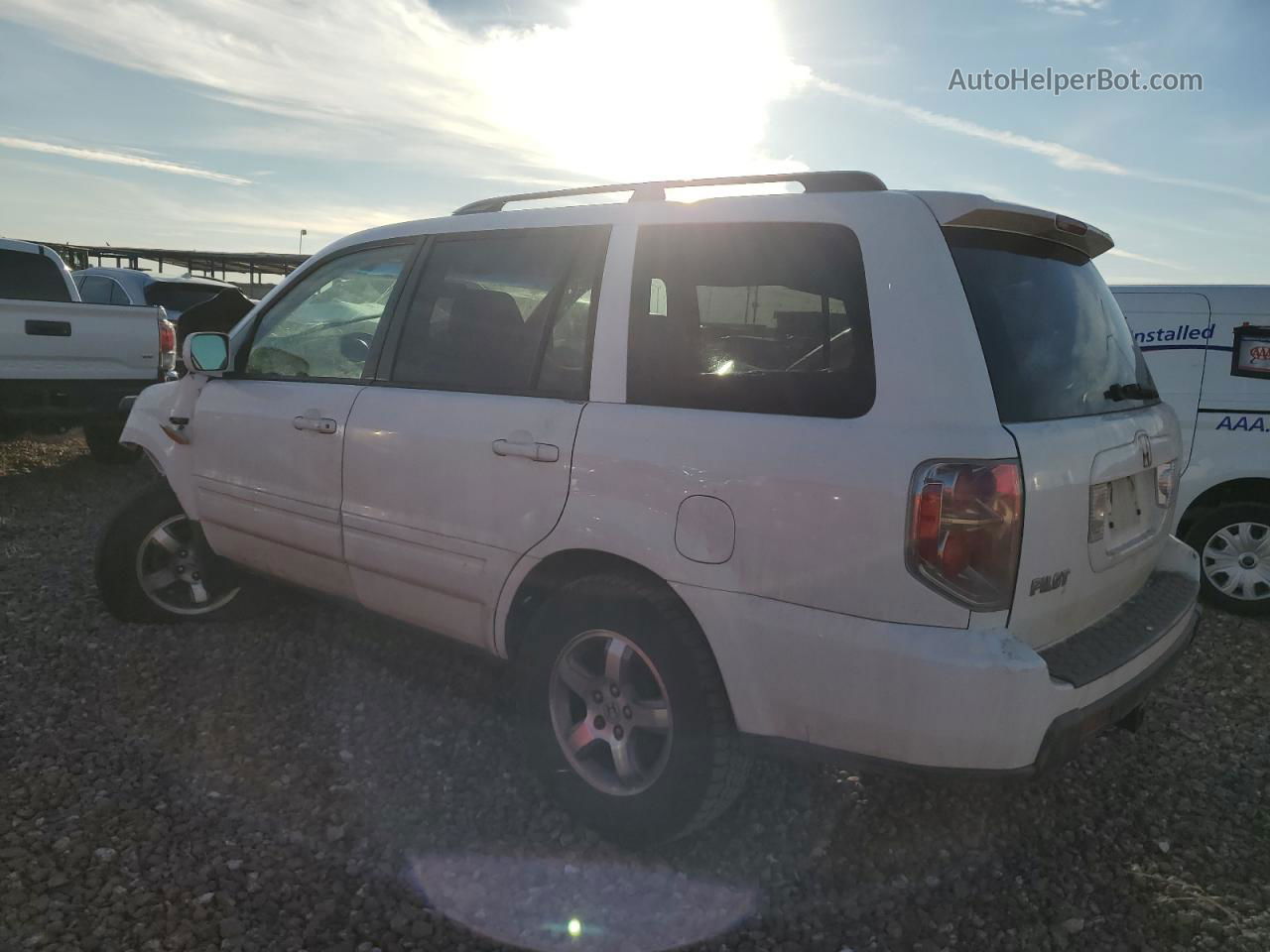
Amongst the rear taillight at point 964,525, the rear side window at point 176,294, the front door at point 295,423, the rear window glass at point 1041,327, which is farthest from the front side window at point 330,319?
the rear side window at point 176,294

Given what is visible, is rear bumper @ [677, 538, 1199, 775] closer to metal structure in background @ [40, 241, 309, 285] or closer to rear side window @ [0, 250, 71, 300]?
rear side window @ [0, 250, 71, 300]

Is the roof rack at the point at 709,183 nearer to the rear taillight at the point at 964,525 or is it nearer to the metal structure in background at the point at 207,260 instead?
the rear taillight at the point at 964,525

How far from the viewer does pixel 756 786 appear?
Result: 3260 millimetres

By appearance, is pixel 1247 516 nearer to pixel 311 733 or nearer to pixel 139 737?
pixel 311 733

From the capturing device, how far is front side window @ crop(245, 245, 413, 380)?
11.6 feet

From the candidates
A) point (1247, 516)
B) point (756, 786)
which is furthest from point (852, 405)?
point (1247, 516)

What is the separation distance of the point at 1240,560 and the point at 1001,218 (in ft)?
13.5

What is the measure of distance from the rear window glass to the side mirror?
9.74 ft

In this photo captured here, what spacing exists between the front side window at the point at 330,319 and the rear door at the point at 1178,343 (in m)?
4.19

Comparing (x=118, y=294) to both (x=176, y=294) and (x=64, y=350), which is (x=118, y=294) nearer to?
(x=176, y=294)

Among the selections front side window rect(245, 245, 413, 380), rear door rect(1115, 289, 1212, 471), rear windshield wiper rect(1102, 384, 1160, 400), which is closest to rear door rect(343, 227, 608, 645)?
front side window rect(245, 245, 413, 380)

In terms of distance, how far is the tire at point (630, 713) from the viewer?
8.14ft

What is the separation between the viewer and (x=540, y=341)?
294cm

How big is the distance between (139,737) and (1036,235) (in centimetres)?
340
